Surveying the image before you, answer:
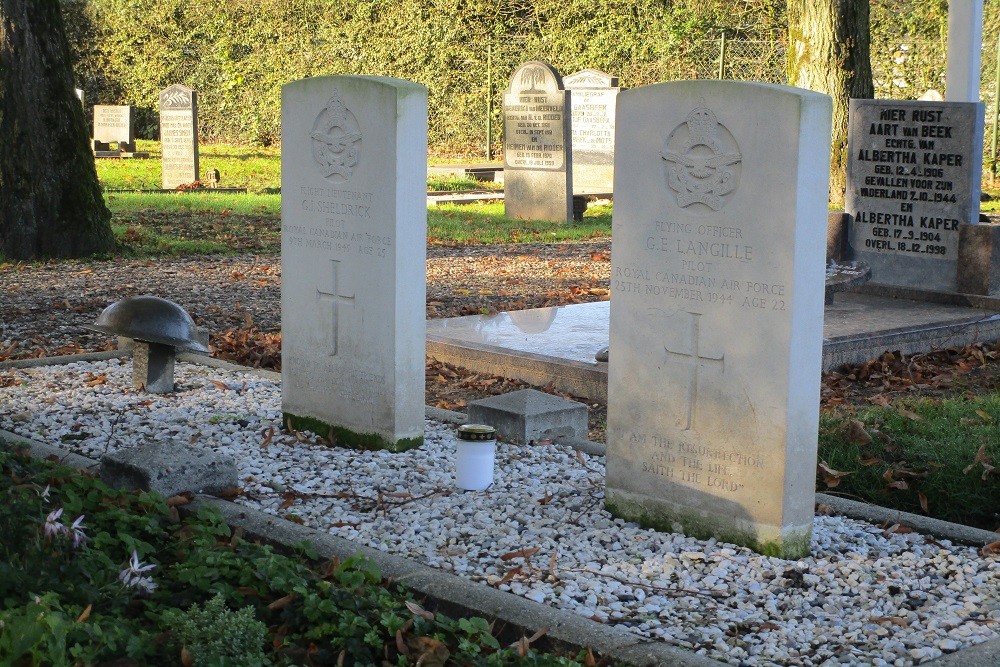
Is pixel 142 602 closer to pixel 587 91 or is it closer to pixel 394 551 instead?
pixel 394 551

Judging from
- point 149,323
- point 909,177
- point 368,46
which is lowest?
point 149,323

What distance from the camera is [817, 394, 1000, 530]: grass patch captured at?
5207 millimetres

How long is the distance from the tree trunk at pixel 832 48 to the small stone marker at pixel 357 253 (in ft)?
28.0

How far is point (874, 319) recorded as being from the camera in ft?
30.5

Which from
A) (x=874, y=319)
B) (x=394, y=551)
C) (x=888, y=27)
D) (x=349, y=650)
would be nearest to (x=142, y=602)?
(x=349, y=650)

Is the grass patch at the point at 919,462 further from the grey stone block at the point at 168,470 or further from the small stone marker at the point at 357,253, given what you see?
the grey stone block at the point at 168,470

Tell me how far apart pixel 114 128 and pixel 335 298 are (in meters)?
24.7

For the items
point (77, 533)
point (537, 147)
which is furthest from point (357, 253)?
point (537, 147)

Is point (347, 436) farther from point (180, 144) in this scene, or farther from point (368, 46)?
point (368, 46)

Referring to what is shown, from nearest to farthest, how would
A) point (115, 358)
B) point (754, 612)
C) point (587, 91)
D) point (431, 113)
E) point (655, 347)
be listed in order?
point (754, 612) < point (655, 347) < point (115, 358) < point (587, 91) < point (431, 113)

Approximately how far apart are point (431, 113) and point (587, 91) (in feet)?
27.9

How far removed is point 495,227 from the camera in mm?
16625

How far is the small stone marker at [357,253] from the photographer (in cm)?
561

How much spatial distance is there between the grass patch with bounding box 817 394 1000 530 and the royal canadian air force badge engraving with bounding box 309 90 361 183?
2534mm
